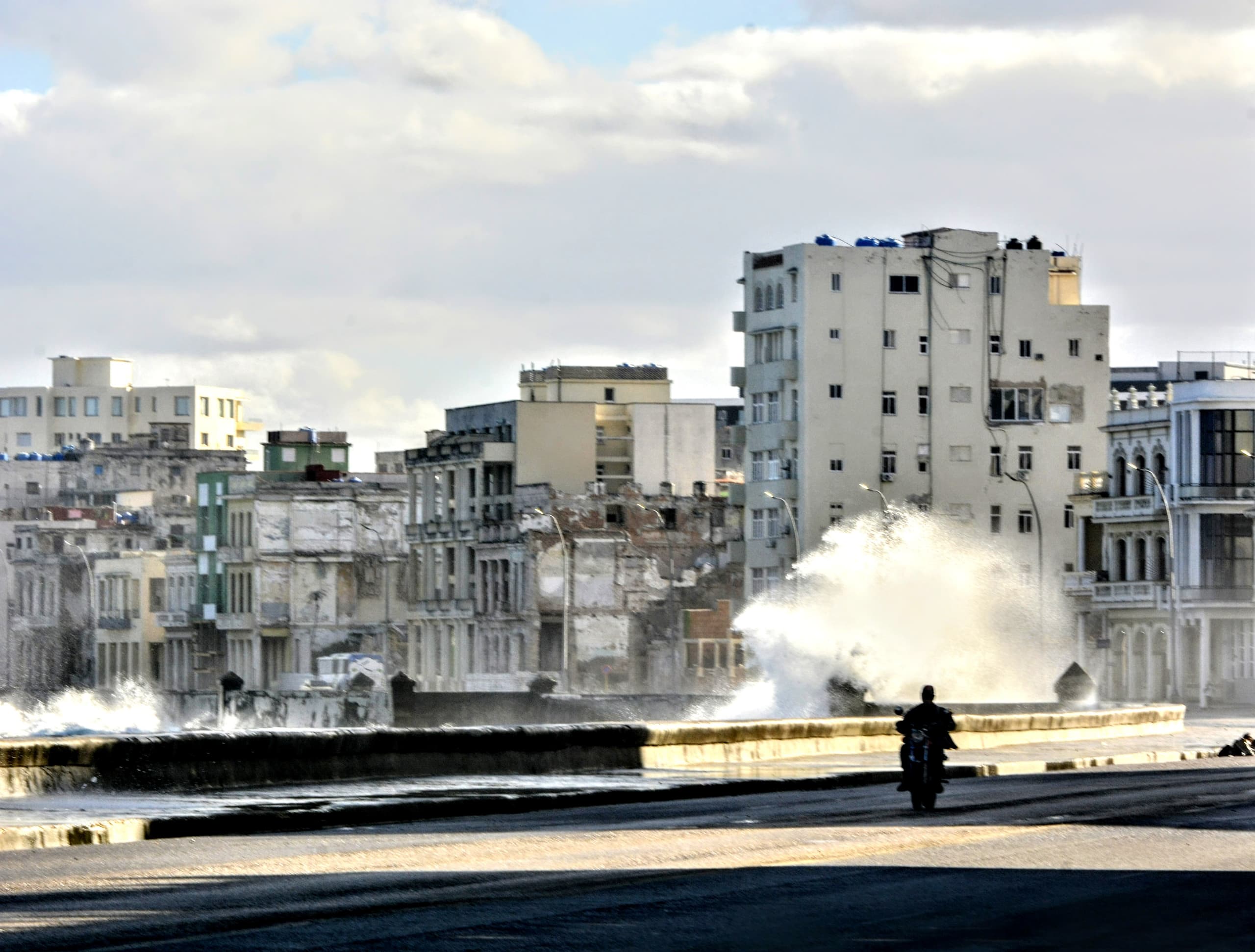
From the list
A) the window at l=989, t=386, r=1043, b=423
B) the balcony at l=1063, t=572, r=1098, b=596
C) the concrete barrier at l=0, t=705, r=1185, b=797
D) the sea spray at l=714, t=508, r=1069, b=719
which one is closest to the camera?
the concrete barrier at l=0, t=705, r=1185, b=797

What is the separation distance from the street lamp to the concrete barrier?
64.9m

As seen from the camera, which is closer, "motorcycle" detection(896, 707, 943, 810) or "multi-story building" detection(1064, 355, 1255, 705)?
"motorcycle" detection(896, 707, 943, 810)

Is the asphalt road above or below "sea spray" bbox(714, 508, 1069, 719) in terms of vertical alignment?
below

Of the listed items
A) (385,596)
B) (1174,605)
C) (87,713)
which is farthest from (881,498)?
(87,713)

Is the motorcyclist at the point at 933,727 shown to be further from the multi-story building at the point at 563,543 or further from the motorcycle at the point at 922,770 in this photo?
the multi-story building at the point at 563,543

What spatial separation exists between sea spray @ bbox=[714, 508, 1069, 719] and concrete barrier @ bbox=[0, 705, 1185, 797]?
54.5 metres

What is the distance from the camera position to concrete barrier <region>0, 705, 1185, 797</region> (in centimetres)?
2755

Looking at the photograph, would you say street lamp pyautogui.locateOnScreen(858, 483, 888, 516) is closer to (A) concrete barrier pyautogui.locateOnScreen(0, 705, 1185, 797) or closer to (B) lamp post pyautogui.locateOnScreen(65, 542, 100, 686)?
(B) lamp post pyautogui.locateOnScreen(65, 542, 100, 686)

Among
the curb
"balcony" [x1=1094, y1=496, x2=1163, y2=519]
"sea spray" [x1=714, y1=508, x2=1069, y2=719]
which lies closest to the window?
"sea spray" [x1=714, y1=508, x2=1069, y2=719]

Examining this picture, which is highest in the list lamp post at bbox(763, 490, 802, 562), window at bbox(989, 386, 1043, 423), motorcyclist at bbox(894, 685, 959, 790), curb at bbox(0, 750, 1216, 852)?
window at bbox(989, 386, 1043, 423)

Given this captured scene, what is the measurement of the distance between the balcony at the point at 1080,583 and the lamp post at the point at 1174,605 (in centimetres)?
644

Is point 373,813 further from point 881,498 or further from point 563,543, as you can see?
point 563,543

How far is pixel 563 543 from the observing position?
115m

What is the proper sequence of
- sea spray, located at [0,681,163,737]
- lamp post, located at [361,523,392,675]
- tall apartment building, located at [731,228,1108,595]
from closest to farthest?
1. tall apartment building, located at [731,228,1108,595]
2. lamp post, located at [361,523,392,675]
3. sea spray, located at [0,681,163,737]
